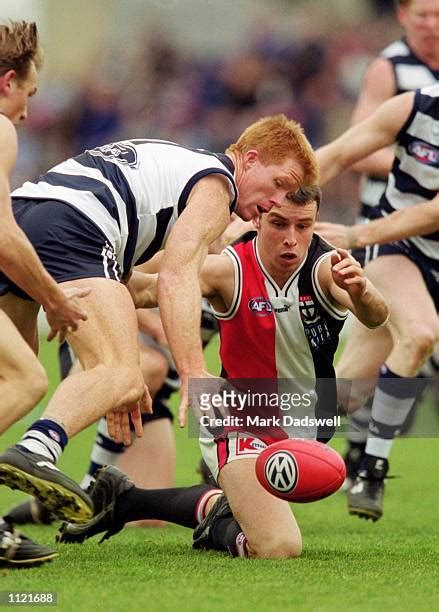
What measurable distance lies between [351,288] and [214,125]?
13682 millimetres

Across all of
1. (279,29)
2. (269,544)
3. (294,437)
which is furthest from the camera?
(279,29)

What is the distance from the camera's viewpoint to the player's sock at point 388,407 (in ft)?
23.6

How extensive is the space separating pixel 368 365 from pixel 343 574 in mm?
2792

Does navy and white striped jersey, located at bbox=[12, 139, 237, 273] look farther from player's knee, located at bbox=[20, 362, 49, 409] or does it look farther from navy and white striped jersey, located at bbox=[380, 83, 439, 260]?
navy and white striped jersey, located at bbox=[380, 83, 439, 260]

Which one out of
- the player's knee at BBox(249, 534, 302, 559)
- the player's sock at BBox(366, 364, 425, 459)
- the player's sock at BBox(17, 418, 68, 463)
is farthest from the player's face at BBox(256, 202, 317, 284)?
the player's sock at BBox(366, 364, 425, 459)

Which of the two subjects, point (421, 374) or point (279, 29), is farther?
point (279, 29)

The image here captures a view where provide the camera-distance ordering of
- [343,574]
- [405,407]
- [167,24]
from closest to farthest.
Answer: [343,574] → [405,407] → [167,24]

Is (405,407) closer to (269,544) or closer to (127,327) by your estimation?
(269,544)

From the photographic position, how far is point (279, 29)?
2044 cm

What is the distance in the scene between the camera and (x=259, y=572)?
Result: 16.6 feet

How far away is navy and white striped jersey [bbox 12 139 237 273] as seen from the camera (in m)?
5.30

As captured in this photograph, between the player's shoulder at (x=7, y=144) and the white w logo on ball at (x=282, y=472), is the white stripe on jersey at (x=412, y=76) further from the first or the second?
the player's shoulder at (x=7, y=144)

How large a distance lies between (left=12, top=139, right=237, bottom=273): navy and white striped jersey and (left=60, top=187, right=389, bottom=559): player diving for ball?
36cm

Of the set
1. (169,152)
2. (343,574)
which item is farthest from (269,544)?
(169,152)
